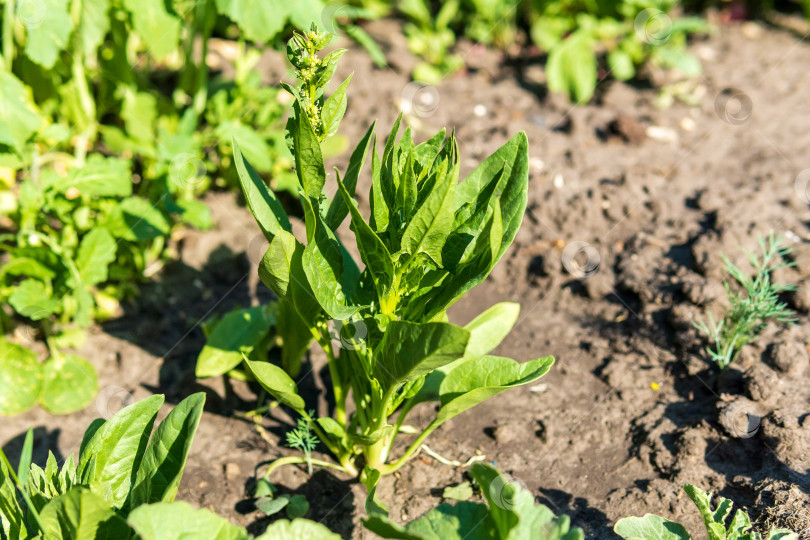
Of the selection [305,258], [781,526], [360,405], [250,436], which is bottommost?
[781,526]

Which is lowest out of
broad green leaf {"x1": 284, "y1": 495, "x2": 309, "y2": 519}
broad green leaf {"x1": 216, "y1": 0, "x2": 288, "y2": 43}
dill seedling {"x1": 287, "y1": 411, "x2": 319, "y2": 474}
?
broad green leaf {"x1": 284, "y1": 495, "x2": 309, "y2": 519}

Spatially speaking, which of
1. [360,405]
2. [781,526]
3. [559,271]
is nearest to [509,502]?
[360,405]

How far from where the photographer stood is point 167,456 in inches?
68.7

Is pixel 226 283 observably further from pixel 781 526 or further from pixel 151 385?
pixel 781 526

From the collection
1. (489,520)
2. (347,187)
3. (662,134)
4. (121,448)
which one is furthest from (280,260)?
(662,134)

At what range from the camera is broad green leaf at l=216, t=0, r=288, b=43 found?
279 centimetres

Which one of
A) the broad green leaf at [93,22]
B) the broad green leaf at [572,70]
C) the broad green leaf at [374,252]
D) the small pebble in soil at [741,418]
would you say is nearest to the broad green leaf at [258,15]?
the broad green leaf at [93,22]

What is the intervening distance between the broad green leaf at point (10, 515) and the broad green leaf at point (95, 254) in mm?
932

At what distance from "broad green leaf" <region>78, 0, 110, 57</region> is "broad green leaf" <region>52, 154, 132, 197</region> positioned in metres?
0.51

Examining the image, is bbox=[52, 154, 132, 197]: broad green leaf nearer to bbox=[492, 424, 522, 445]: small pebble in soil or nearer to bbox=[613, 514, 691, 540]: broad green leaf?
bbox=[492, 424, 522, 445]: small pebble in soil

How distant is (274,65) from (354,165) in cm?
240

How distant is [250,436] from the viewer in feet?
7.96

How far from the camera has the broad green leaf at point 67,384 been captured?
2561 mm


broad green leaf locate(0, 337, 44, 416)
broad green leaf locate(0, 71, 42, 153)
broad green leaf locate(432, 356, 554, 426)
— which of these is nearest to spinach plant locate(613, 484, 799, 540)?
broad green leaf locate(432, 356, 554, 426)
